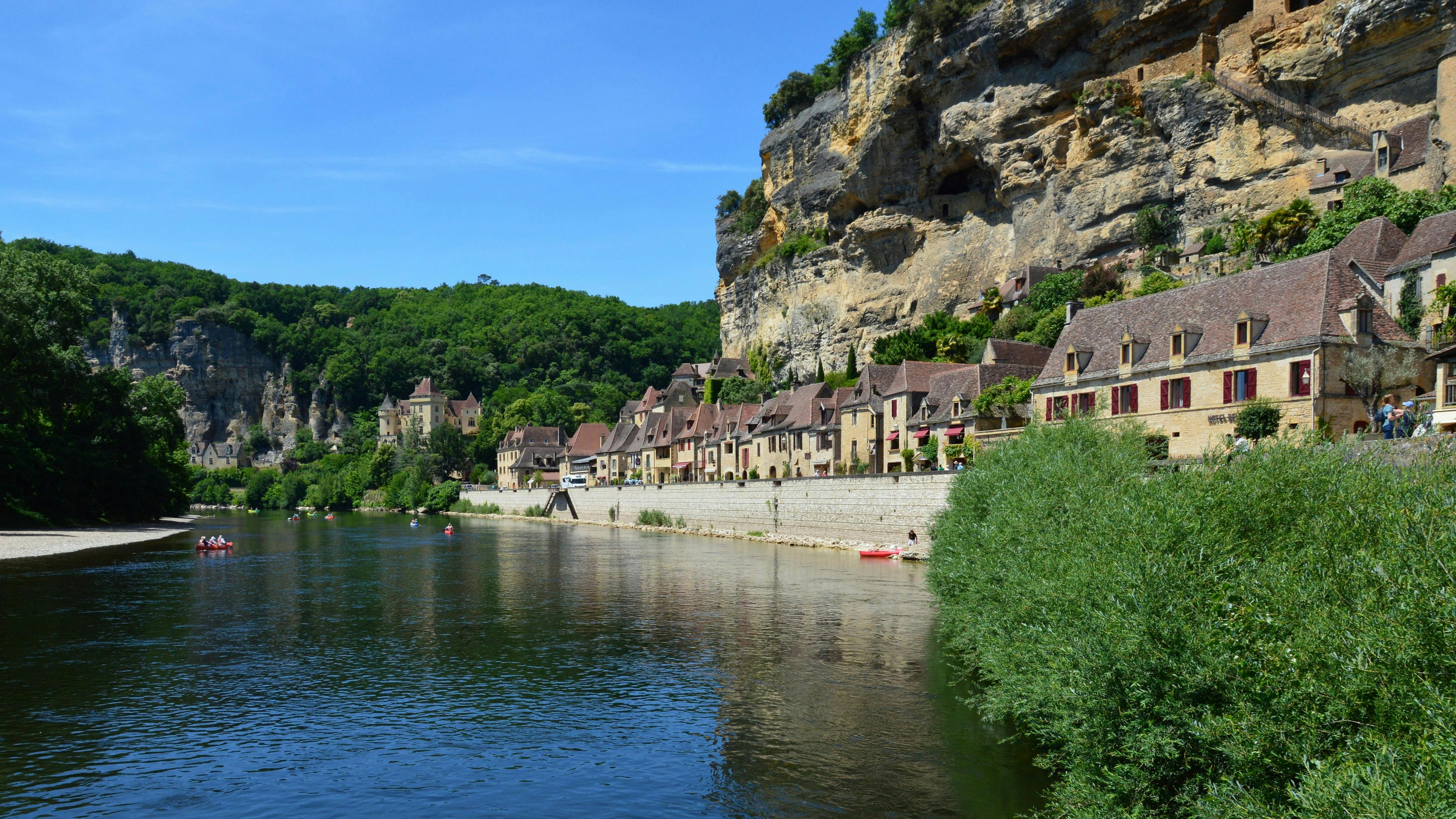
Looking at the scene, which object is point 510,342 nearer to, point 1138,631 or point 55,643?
point 55,643

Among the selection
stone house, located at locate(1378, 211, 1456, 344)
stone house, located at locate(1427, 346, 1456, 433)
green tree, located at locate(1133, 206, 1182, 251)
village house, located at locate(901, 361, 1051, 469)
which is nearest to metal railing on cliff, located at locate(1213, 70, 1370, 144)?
green tree, located at locate(1133, 206, 1182, 251)

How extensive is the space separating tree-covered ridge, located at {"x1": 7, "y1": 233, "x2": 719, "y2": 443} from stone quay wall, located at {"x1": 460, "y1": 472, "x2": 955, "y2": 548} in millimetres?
A: 75247

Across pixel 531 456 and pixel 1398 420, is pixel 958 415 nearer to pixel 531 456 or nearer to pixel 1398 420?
pixel 1398 420

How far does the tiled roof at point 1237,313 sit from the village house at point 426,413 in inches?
5218

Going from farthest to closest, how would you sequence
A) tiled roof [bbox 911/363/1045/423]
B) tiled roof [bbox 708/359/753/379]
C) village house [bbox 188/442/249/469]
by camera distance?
village house [bbox 188/442/249/469], tiled roof [bbox 708/359/753/379], tiled roof [bbox 911/363/1045/423]

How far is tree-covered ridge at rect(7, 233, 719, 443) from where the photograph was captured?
164 meters

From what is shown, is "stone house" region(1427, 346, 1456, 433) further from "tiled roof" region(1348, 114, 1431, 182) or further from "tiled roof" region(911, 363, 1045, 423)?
"tiled roof" region(1348, 114, 1431, 182)

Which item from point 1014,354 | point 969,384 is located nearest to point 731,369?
point 1014,354

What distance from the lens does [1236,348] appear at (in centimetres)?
3209

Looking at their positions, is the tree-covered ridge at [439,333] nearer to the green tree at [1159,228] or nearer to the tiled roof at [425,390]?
the tiled roof at [425,390]

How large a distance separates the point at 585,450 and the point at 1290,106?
8069 cm

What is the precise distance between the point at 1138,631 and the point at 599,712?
11.3 meters

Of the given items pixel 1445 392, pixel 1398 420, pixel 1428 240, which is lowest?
pixel 1398 420

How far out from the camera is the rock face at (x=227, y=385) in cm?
17150
